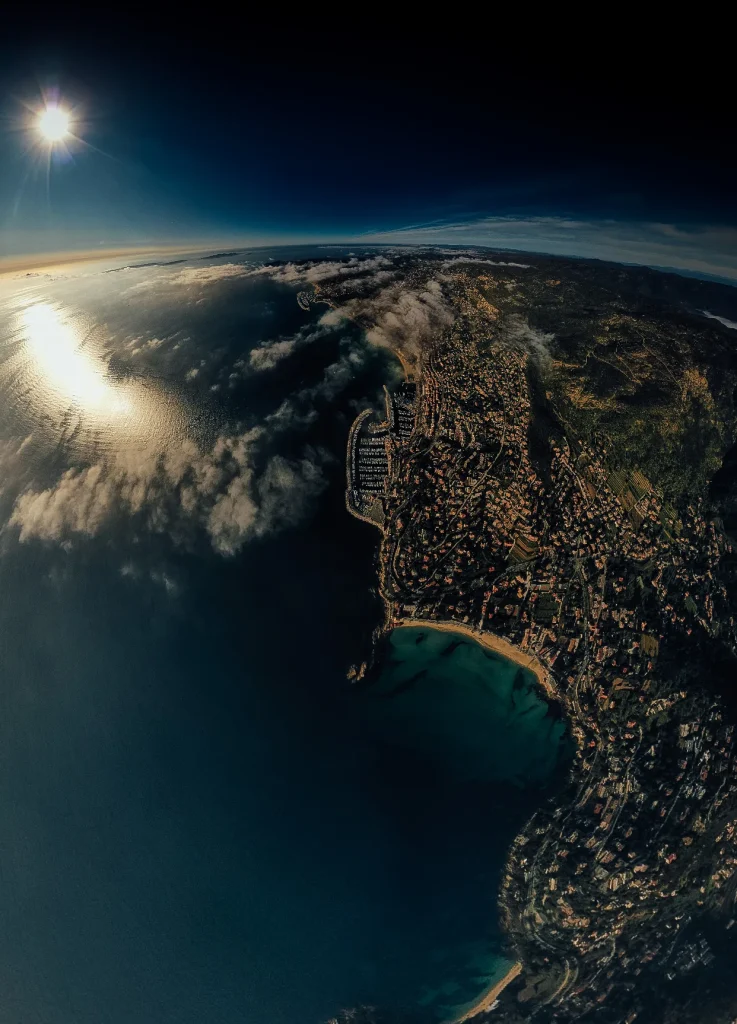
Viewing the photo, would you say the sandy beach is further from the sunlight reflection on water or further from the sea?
the sunlight reflection on water

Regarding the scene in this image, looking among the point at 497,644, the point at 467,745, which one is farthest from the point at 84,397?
the point at 467,745

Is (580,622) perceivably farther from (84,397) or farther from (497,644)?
(84,397)

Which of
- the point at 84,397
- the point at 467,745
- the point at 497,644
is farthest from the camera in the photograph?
the point at 84,397

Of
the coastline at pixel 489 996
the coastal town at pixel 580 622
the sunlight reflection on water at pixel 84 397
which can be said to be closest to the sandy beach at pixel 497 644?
the coastal town at pixel 580 622

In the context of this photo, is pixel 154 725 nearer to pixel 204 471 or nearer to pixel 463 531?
pixel 204 471

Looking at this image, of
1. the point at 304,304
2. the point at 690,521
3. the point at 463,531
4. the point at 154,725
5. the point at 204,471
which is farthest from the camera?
the point at 304,304

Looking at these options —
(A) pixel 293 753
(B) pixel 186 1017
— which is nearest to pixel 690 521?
(A) pixel 293 753
